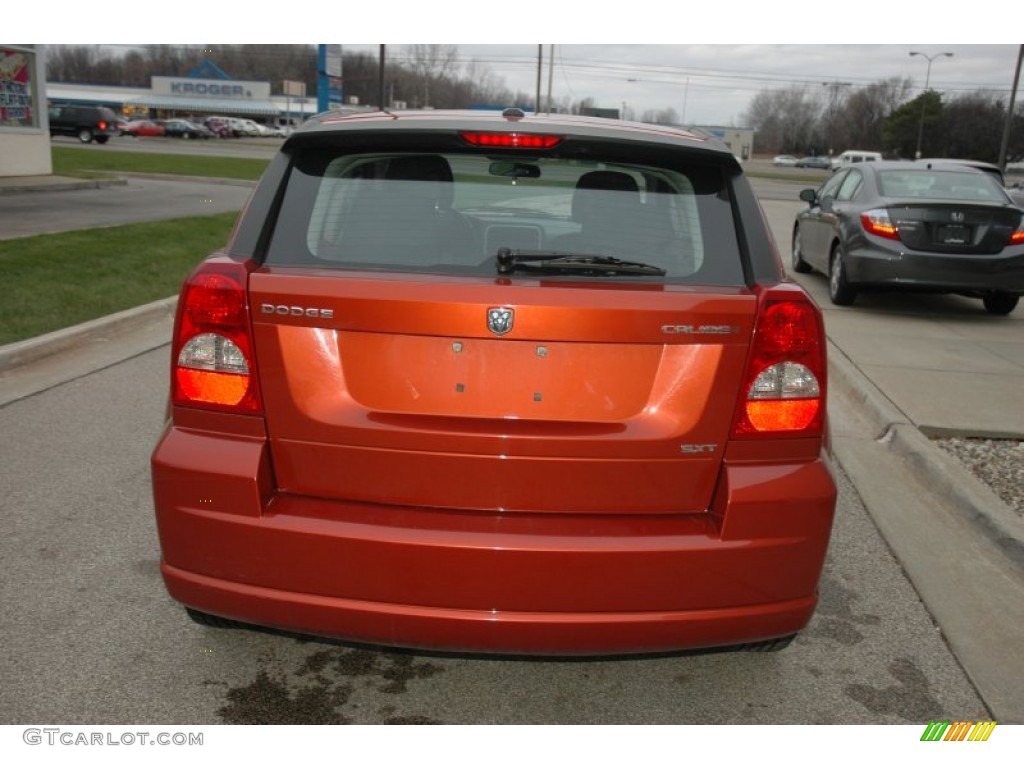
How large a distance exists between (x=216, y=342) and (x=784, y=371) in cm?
159

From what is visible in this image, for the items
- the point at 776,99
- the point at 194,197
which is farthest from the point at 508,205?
the point at 776,99

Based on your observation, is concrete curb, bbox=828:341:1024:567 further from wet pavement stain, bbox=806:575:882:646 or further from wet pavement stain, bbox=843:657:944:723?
wet pavement stain, bbox=843:657:944:723

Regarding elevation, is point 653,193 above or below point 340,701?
above

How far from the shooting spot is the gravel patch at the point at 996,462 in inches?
201

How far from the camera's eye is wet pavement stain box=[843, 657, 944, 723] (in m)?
3.05

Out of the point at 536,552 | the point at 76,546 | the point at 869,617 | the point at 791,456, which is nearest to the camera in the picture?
the point at 536,552

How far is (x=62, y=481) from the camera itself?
4.83 metres

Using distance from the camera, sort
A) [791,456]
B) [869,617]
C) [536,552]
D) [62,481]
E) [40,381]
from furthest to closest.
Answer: [40,381], [62,481], [869,617], [791,456], [536,552]

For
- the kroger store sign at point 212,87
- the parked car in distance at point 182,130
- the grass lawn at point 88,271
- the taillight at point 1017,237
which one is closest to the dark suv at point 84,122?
the parked car in distance at point 182,130

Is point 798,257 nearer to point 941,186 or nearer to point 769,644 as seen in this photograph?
point 941,186

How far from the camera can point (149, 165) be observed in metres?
32.2

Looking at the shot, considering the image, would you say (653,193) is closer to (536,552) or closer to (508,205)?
(508,205)

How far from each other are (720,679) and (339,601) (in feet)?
4.60

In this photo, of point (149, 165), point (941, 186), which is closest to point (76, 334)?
point (941, 186)
